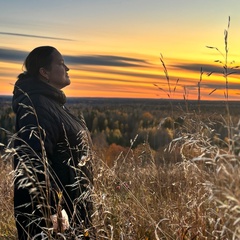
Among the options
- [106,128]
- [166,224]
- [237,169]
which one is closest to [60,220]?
[166,224]

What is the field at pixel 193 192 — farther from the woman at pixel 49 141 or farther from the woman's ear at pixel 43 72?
the woman's ear at pixel 43 72

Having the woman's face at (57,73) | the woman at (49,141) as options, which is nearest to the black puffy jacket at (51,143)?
the woman at (49,141)

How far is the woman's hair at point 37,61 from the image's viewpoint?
13.3 ft

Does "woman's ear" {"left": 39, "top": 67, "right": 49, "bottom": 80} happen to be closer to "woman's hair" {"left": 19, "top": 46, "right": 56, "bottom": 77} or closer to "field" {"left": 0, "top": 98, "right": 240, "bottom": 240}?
"woman's hair" {"left": 19, "top": 46, "right": 56, "bottom": 77}

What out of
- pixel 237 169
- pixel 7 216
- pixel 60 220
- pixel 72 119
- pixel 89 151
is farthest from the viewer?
pixel 7 216

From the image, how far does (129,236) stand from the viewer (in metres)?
3.65

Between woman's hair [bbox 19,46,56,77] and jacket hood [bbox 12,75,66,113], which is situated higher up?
woman's hair [bbox 19,46,56,77]

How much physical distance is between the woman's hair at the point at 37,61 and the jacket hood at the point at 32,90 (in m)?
0.09

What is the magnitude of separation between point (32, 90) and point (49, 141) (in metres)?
0.40

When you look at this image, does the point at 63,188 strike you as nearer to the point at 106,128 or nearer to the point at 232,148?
the point at 232,148

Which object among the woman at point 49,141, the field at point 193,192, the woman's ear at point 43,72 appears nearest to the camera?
the field at point 193,192

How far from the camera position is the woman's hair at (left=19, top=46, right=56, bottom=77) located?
404 centimetres

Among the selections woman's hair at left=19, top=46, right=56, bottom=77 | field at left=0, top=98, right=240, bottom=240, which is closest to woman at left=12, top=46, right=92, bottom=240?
woman's hair at left=19, top=46, right=56, bottom=77

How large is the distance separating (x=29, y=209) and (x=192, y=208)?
3.51 feet
